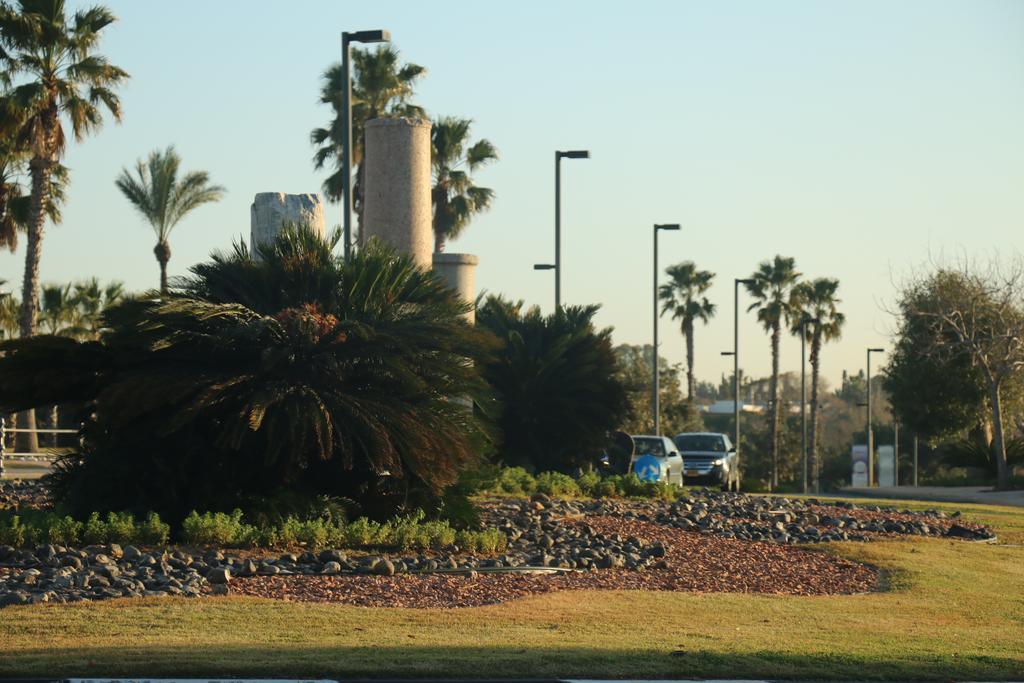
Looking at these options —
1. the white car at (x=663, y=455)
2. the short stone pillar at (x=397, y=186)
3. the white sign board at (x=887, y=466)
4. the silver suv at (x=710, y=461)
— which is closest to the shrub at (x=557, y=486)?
the short stone pillar at (x=397, y=186)

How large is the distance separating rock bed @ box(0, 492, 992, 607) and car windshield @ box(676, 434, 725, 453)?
18.5 metres

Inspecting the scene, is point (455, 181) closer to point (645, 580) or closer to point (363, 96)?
point (363, 96)

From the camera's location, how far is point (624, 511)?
2162 centimetres

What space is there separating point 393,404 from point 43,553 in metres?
4.22

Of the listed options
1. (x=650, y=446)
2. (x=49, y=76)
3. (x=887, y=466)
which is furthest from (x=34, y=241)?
(x=887, y=466)

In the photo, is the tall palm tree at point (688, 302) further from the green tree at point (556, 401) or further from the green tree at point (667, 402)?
the green tree at point (556, 401)

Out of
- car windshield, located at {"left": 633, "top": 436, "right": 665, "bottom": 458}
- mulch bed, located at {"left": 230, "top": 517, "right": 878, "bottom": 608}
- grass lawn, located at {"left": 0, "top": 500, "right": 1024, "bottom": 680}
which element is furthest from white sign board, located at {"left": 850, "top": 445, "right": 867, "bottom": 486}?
grass lawn, located at {"left": 0, "top": 500, "right": 1024, "bottom": 680}

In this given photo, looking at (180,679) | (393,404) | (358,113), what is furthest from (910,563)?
(358,113)

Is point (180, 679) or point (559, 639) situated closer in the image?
point (180, 679)

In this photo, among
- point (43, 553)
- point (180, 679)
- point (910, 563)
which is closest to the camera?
point (180, 679)

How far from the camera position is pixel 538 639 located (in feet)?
34.8

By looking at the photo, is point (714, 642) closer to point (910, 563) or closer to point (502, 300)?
point (910, 563)

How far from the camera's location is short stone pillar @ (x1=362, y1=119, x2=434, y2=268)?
65.7 ft

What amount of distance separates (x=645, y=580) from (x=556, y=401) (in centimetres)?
1328
